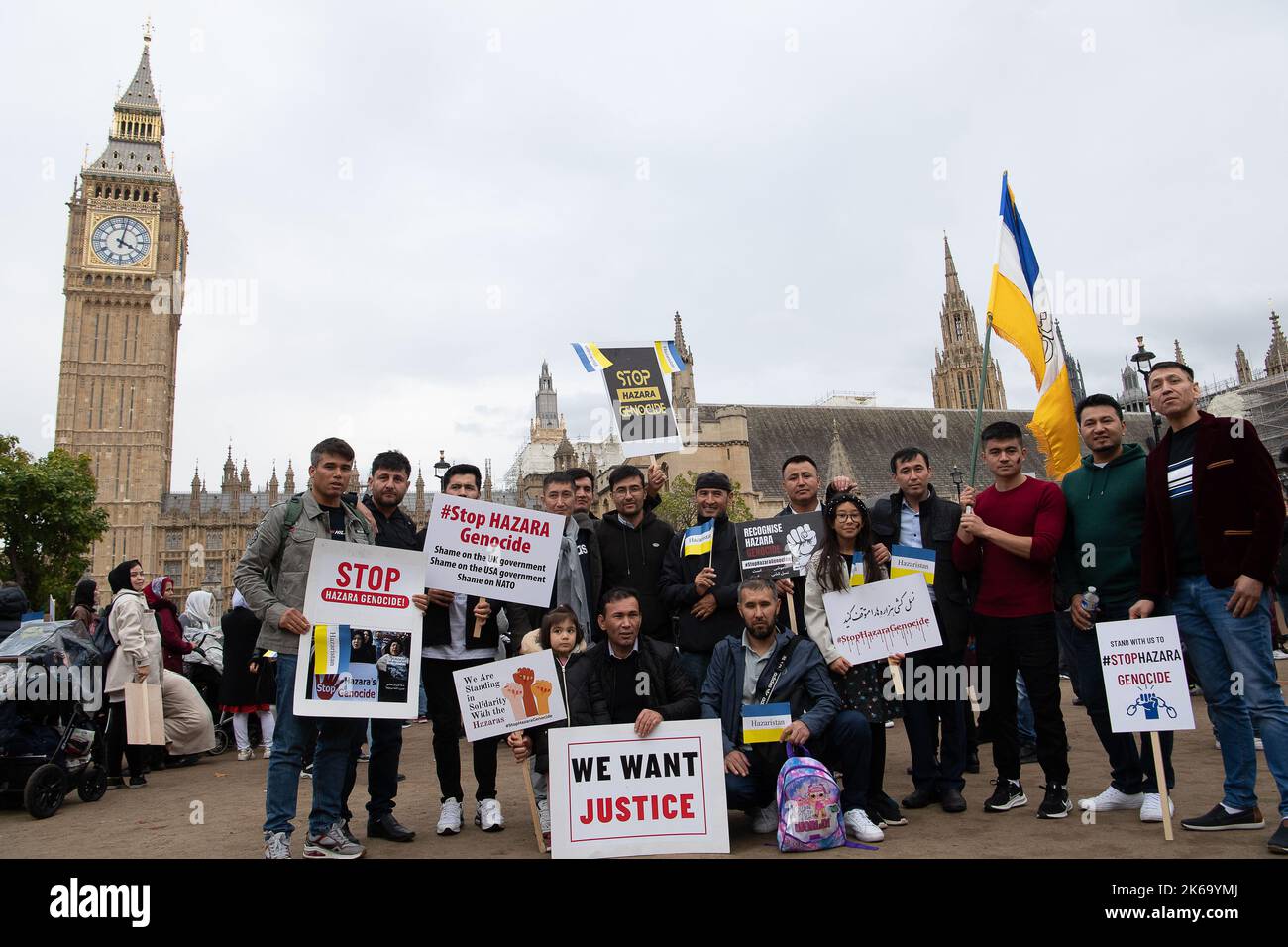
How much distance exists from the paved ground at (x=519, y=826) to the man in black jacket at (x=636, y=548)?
1562mm

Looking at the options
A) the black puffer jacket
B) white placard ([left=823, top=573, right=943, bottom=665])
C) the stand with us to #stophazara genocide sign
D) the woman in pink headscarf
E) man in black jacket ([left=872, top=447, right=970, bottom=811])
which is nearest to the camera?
the stand with us to #stophazara genocide sign

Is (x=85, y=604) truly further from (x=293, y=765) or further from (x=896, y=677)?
(x=896, y=677)

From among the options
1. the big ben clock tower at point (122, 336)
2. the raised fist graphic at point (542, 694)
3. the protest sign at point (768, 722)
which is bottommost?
the protest sign at point (768, 722)

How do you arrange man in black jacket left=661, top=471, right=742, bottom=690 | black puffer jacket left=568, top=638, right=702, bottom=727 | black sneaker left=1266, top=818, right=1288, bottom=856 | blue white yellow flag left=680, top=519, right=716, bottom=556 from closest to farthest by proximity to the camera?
black sneaker left=1266, top=818, right=1288, bottom=856, black puffer jacket left=568, top=638, right=702, bottom=727, man in black jacket left=661, top=471, right=742, bottom=690, blue white yellow flag left=680, top=519, right=716, bottom=556

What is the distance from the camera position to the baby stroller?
6980mm

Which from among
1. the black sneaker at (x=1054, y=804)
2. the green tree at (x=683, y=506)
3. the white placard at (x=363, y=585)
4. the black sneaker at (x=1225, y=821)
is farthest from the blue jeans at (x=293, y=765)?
the green tree at (x=683, y=506)

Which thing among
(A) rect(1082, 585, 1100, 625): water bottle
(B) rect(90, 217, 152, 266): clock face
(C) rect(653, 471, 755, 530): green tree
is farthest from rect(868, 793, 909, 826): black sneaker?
(B) rect(90, 217, 152, 266): clock face

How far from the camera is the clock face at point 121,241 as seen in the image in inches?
2766

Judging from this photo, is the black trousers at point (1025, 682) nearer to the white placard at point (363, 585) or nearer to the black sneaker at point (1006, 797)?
the black sneaker at point (1006, 797)

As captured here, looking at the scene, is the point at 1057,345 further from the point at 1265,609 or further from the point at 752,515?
the point at 752,515

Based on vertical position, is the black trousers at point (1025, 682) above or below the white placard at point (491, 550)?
below

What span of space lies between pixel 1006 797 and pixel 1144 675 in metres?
1.24

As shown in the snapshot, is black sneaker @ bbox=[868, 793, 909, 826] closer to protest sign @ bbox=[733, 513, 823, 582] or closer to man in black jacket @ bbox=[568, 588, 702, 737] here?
man in black jacket @ bbox=[568, 588, 702, 737]

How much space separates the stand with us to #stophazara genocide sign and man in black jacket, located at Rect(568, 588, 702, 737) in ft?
3.41
